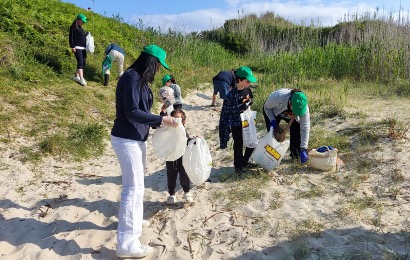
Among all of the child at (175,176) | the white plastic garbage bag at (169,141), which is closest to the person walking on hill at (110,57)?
the child at (175,176)

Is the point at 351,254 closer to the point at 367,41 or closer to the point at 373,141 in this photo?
the point at 373,141

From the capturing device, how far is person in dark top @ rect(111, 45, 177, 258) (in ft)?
10.1

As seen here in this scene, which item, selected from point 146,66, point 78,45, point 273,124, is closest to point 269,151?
point 273,124

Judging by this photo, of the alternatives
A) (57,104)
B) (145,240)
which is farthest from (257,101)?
(145,240)

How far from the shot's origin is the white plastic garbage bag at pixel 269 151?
489 centimetres

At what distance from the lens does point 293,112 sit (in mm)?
4805

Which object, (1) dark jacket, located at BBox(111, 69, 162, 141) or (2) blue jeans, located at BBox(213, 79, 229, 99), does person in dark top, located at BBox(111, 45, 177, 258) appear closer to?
(1) dark jacket, located at BBox(111, 69, 162, 141)

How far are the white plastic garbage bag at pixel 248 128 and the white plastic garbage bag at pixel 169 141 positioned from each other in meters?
1.34

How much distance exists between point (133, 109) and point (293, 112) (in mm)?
2429

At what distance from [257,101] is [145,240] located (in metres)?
5.68

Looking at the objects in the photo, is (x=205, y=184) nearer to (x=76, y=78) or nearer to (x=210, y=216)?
(x=210, y=216)

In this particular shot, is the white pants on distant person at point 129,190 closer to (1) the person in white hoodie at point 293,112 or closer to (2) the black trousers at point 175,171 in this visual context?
(2) the black trousers at point 175,171

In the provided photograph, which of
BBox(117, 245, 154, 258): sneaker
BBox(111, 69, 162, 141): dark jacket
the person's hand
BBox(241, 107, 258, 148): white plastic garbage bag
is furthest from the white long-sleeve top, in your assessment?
BBox(117, 245, 154, 258): sneaker

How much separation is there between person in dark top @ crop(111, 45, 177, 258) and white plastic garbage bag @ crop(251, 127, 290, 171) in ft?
6.13
